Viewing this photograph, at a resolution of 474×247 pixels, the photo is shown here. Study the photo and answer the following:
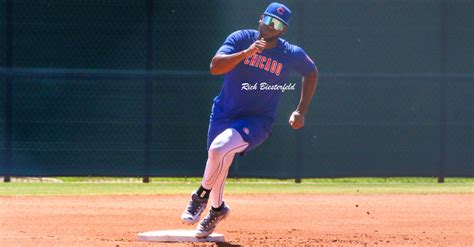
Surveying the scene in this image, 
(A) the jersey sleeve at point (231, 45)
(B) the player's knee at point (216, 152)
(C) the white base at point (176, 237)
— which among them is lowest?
(C) the white base at point (176, 237)

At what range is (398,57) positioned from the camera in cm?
1424

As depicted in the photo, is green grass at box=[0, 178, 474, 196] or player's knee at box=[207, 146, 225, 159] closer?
player's knee at box=[207, 146, 225, 159]

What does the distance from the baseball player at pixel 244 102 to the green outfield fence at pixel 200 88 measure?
248 inches

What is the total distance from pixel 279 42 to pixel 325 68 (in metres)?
6.64

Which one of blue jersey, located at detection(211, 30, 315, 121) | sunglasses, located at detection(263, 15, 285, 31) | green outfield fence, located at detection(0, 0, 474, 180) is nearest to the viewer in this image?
sunglasses, located at detection(263, 15, 285, 31)

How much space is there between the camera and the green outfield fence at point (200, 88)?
13.7 meters

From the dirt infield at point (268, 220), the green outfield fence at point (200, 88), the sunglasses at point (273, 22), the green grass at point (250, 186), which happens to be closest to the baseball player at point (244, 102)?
the sunglasses at point (273, 22)

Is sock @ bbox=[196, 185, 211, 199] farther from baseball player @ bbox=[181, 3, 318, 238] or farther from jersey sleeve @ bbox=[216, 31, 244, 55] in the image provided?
→ jersey sleeve @ bbox=[216, 31, 244, 55]

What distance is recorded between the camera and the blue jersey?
7.31 meters

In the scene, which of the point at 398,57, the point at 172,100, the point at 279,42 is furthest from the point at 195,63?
the point at 279,42

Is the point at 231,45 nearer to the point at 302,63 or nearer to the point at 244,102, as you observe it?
the point at 244,102

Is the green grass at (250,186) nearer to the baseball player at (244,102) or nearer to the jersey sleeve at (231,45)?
the baseball player at (244,102)

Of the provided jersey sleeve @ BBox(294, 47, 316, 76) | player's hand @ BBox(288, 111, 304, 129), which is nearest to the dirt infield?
player's hand @ BBox(288, 111, 304, 129)

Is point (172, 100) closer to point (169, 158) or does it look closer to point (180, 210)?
point (169, 158)
